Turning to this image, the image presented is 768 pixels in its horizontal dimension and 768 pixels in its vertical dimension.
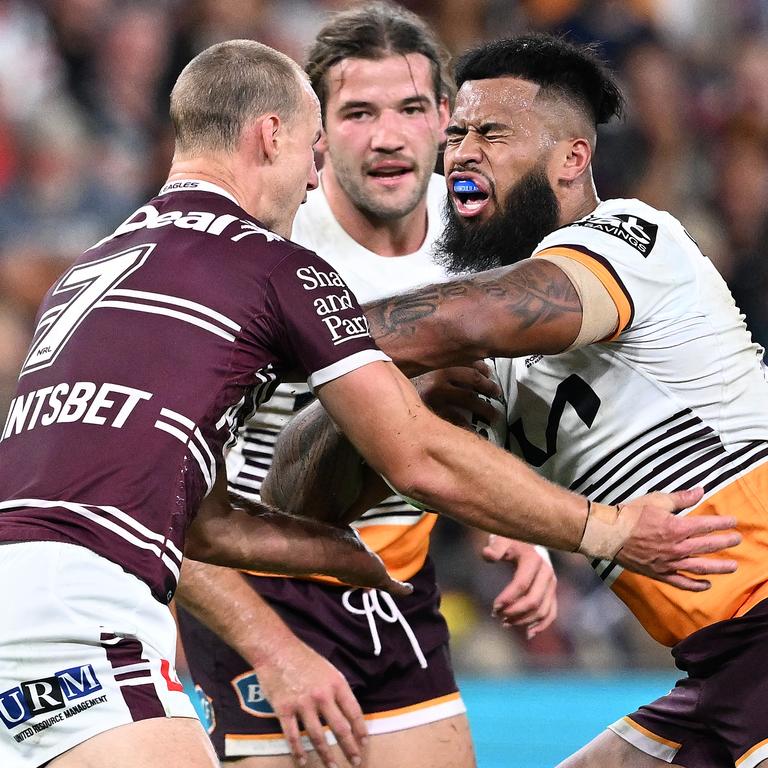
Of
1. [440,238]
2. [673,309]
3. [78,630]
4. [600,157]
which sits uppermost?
[600,157]

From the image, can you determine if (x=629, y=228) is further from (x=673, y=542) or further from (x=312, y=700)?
(x=312, y=700)

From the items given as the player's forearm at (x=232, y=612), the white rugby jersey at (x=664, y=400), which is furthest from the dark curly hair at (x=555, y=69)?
the player's forearm at (x=232, y=612)

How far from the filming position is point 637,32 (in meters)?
10.1

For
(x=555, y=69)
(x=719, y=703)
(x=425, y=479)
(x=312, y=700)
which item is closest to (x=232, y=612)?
(x=312, y=700)

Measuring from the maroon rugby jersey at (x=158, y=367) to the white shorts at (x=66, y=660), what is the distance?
0.07 meters

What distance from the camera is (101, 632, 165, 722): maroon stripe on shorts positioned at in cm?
269

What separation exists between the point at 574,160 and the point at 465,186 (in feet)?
1.08

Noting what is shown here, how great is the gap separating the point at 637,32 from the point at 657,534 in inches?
300

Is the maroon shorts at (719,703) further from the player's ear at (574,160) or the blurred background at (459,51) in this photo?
the blurred background at (459,51)

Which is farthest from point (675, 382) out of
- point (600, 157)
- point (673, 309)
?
point (600, 157)

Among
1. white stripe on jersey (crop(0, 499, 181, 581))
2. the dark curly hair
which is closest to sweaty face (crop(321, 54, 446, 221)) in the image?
the dark curly hair

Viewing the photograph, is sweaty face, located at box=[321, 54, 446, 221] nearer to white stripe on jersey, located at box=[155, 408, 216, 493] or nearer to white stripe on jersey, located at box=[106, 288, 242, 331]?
white stripe on jersey, located at box=[106, 288, 242, 331]

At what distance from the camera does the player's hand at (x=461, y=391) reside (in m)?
3.79

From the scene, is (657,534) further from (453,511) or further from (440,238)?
(440,238)
